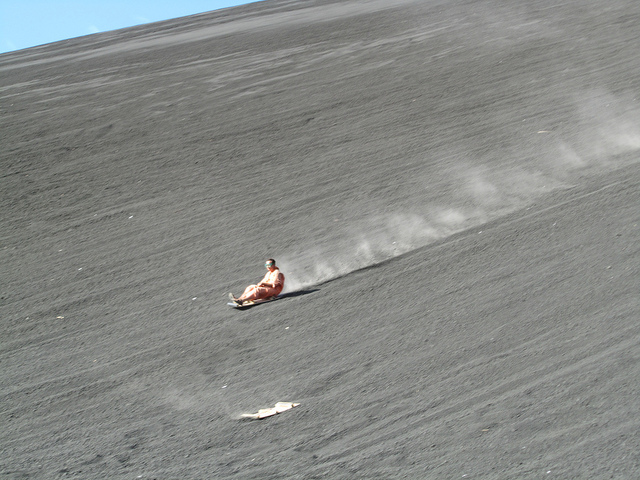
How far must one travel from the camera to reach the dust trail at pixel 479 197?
12255mm

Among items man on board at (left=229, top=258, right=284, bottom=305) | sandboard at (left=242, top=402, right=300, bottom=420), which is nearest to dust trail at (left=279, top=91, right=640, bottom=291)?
man on board at (left=229, top=258, right=284, bottom=305)

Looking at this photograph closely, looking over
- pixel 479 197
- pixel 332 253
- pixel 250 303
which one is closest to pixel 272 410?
pixel 250 303

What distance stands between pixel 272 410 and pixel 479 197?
7.53 meters

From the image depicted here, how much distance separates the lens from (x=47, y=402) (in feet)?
29.5

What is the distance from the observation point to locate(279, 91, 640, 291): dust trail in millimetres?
12255

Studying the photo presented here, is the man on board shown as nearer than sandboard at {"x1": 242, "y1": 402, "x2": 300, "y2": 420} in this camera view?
No

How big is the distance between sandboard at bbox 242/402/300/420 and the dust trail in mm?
3403

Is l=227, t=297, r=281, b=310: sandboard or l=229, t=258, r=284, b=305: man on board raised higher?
l=229, t=258, r=284, b=305: man on board

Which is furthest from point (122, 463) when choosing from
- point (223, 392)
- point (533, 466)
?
point (533, 466)

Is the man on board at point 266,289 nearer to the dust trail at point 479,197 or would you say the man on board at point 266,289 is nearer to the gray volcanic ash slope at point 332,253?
the gray volcanic ash slope at point 332,253

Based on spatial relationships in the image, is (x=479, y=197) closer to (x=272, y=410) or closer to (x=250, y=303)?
(x=250, y=303)

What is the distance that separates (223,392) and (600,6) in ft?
75.4

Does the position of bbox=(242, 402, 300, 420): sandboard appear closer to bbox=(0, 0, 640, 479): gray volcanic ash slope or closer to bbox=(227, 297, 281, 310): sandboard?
bbox=(0, 0, 640, 479): gray volcanic ash slope

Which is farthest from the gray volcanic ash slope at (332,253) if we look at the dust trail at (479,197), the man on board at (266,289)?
the man on board at (266,289)
